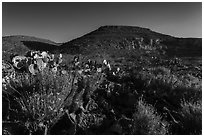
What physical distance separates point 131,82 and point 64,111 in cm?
241

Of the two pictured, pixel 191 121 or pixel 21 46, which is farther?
pixel 21 46

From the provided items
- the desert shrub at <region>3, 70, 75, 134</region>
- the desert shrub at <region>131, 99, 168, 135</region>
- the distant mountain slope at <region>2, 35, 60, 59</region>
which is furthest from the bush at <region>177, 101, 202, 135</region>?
the distant mountain slope at <region>2, 35, 60, 59</region>

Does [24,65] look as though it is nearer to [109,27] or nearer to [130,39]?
[130,39]

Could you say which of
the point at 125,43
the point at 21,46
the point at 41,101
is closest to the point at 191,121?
the point at 41,101

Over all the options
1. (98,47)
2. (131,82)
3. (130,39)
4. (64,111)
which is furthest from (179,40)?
(64,111)

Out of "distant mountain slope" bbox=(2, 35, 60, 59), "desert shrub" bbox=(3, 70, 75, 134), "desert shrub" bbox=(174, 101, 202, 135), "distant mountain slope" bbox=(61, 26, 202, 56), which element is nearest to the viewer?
"desert shrub" bbox=(3, 70, 75, 134)

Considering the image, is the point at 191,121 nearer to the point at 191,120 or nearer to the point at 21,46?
the point at 191,120

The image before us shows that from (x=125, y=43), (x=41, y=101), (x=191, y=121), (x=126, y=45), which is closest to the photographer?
A: (x=41, y=101)

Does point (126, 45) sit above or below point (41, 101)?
above

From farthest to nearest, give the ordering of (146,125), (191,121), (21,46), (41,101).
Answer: (21,46), (191,121), (41,101), (146,125)

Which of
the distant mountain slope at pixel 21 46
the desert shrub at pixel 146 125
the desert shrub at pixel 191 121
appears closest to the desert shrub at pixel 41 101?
the desert shrub at pixel 146 125

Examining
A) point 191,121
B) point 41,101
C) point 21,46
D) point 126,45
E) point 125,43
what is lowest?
point 191,121

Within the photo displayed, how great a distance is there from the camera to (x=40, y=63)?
225 inches

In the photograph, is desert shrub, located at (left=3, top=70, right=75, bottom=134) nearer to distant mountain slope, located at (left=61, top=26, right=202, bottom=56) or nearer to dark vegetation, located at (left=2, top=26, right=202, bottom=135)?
dark vegetation, located at (left=2, top=26, right=202, bottom=135)
